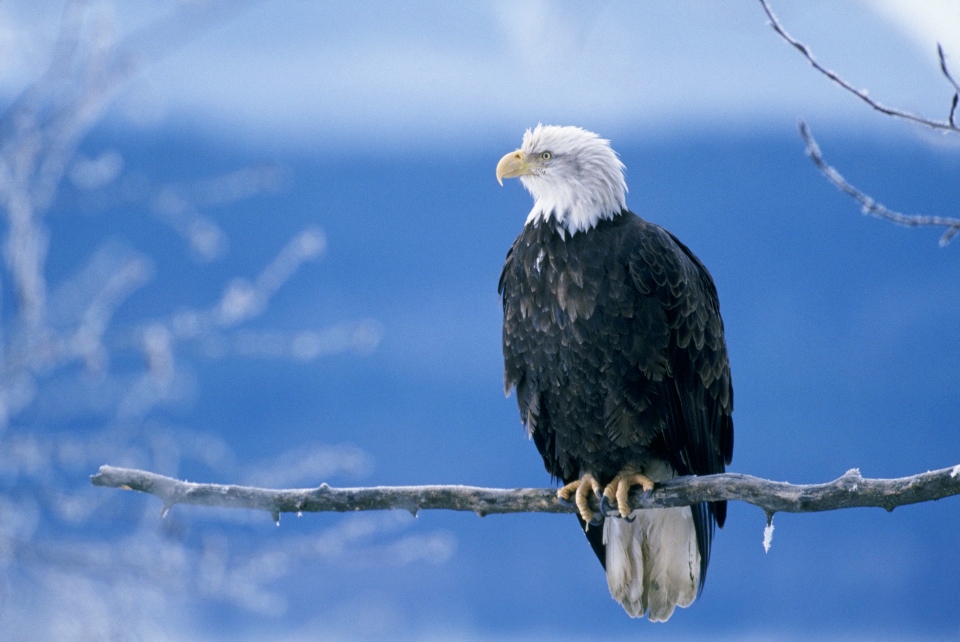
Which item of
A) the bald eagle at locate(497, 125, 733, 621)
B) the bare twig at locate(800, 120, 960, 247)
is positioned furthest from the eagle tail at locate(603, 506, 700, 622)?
the bare twig at locate(800, 120, 960, 247)

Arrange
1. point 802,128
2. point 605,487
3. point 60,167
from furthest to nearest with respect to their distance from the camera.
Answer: point 60,167 → point 605,487 → point 802,128

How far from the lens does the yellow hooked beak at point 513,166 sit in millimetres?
2484

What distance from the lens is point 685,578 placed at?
260cm

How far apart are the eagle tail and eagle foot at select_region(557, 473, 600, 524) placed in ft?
0.84

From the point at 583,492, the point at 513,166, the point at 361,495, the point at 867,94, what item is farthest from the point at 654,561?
the point at 867,94

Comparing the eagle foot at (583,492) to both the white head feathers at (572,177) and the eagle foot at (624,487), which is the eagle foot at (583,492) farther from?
the white head feathers at (572,177)

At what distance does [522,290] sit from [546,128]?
457mm

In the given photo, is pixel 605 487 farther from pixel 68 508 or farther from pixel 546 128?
pixel 68 508

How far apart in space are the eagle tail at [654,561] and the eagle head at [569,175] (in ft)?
2.83

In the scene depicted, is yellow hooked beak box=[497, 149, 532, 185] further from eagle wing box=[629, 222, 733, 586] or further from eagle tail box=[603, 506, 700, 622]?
eagle tail box=[603, 506, 700, 622]

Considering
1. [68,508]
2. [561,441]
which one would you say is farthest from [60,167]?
[561,441]

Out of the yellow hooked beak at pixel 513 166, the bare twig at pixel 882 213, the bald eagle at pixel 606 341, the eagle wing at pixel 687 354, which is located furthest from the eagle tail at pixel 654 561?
the bare twig at pixel 882 213

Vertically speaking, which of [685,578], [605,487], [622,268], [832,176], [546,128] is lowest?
[685,578]

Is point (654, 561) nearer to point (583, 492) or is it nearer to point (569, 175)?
point (583, 492)
